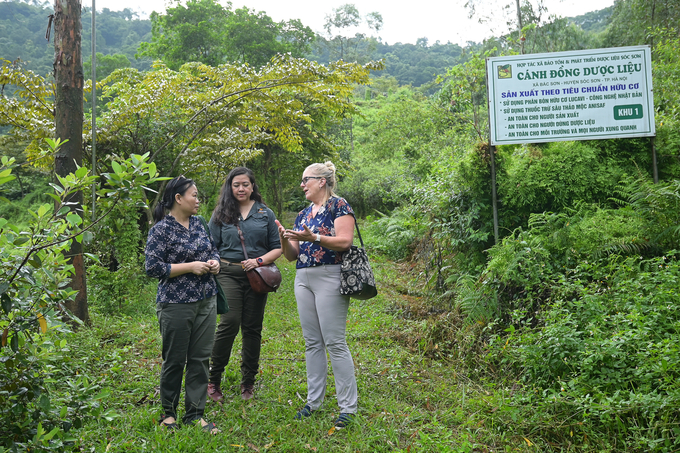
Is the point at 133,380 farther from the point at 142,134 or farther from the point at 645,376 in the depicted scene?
the point at 142,134

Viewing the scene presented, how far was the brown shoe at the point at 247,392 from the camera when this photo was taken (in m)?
4.26

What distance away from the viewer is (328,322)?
3.69 meters

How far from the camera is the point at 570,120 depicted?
5.28 m

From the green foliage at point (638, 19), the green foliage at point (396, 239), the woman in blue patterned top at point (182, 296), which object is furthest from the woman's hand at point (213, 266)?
the green foliage at point (638, 19)

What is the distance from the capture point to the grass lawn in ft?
11.0

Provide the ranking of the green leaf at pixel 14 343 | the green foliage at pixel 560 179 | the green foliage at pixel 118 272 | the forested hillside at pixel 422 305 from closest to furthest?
1. the green leaf at pixel 14 343
2. the forested hillside at pixel 422 305
3. the green foliage at pixel 560 179
4. the green foliage at pixel 118 272

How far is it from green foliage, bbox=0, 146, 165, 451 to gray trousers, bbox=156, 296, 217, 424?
0.88 m

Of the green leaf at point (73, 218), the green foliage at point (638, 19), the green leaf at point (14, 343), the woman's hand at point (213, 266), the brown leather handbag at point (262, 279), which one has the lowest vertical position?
the brown leather handbag at point (262, 279)

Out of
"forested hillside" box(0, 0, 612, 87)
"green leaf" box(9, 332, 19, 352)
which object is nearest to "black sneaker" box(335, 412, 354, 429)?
"green leaf" box(9, 332, 19, 352)

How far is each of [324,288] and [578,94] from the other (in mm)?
3792

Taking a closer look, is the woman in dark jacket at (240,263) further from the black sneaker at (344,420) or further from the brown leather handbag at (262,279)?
the black sneaker at (344,420)

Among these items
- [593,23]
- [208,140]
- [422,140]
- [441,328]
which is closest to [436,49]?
[593,23]

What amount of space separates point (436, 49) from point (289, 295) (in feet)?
243

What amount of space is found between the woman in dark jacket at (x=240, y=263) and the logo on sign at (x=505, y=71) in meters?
3.14
